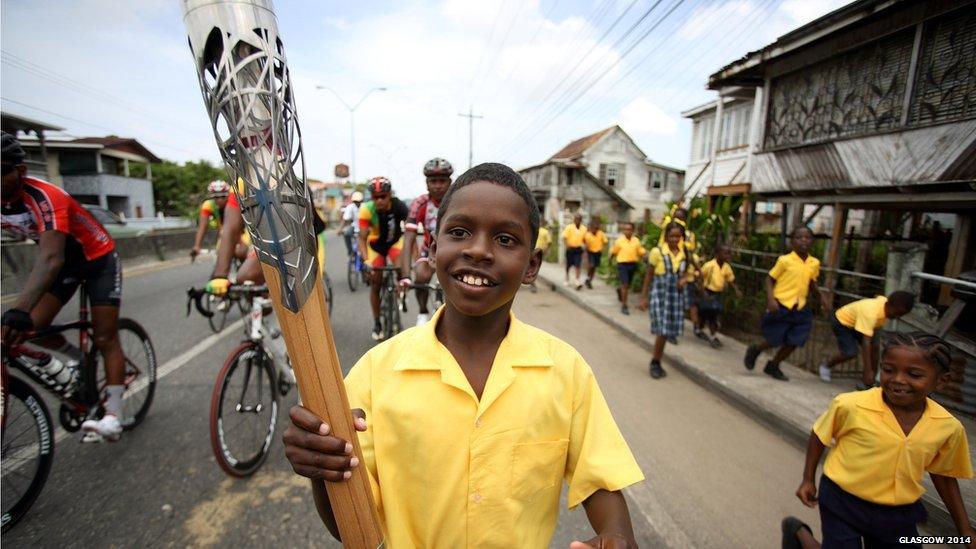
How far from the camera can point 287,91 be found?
859 millimetres

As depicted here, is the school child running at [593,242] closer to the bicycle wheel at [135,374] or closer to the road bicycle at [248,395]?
the road bicycle at [248,395]

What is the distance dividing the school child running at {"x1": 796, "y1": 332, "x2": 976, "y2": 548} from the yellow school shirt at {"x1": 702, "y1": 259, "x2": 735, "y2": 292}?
482 cm

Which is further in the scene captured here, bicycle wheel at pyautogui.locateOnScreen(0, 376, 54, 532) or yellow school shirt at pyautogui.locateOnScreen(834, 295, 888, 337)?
yellow school shirt at pyautogui.locateOnScreen(834, 295, 888, 337)

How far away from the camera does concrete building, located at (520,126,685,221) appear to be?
33.4 metres

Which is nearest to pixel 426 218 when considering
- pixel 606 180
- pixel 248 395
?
pixel 248 395

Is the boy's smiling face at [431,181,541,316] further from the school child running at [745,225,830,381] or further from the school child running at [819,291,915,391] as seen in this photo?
the school child running at [745,225,830,381]

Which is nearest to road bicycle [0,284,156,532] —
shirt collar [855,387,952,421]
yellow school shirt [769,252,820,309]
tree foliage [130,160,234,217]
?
shirt collar [855,387,952,421]

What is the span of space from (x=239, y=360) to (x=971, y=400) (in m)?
6.04

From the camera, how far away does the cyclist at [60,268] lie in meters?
2.52

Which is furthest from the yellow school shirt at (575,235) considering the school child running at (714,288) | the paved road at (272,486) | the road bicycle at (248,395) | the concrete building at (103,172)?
the concrete building at (103,172)

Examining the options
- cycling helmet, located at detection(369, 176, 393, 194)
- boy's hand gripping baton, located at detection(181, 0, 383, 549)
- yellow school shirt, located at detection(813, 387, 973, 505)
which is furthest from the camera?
cycling helmet, located at detection(369, 176, 393, 194)

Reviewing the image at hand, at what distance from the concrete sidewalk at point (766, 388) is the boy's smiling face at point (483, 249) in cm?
363

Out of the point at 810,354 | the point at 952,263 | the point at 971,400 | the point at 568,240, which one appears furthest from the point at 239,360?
the point at 952,263

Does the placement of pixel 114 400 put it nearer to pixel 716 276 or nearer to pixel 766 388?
pixel 766 388
